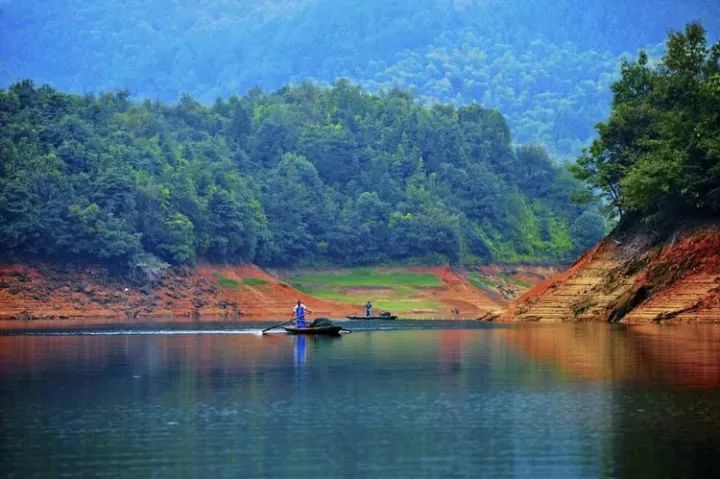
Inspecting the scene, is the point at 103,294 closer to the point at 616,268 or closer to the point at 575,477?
the point at 616,268

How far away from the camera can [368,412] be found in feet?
138

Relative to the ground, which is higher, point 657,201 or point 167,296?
point 657,201

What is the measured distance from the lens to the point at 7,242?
160m

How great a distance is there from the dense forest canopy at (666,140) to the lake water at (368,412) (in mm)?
35995

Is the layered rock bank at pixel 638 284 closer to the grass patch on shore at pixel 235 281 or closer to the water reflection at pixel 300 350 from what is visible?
the water reflection at pixel 300 350

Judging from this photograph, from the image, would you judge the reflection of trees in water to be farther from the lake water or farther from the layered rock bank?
the layered rock bank

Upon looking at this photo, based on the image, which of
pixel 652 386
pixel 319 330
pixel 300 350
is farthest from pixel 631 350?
pixel 319 330

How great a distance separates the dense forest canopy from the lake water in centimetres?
3599

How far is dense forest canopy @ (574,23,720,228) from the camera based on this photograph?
106188mm

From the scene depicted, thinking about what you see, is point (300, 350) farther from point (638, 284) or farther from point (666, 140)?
point (666, 140)

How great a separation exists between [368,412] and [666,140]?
7239cm

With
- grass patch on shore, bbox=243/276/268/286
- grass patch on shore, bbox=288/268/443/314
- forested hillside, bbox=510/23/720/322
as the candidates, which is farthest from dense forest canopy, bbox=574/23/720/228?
grass patch on shore, bbox=243/276/268/286

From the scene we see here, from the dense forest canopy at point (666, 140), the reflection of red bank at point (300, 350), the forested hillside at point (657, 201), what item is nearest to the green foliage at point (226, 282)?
the forested hillside at point (657, 201)

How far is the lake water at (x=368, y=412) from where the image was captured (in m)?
33.0
